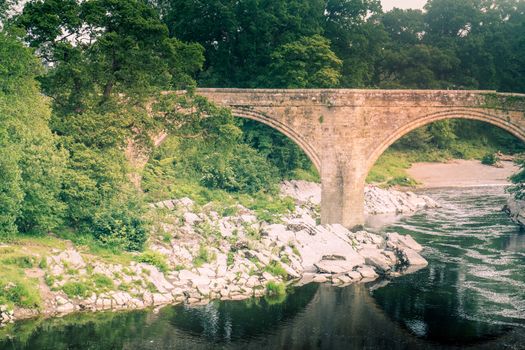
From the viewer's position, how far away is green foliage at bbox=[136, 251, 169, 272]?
22.6 metres

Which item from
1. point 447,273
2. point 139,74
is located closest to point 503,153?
point 447,273

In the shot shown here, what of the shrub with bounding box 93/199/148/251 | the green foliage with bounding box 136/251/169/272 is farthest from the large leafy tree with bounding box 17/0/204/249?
the green foliage with bounding box 136/251/169/272

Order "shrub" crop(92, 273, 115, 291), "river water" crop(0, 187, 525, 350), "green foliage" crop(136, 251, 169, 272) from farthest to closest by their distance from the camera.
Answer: "green foliage" crop(136, 251, 169, 272)
"shrub" crop(92, 273, 115, 291)
"river water" crop(0, 187, 525, 350)

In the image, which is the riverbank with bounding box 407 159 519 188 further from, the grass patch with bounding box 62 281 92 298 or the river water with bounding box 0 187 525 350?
the grass patch with bounding box 62 281 92 298

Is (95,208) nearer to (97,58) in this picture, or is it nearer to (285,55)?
(97,58)

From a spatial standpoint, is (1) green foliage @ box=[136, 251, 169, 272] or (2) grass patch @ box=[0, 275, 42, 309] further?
(1) green foliage @ box=[136, 251, 169, 272]

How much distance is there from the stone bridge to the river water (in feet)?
21.3

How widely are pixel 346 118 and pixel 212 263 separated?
10462 millimetres

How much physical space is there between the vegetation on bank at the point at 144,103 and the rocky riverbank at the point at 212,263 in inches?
54.1

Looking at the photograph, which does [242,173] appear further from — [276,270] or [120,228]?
[120,228]

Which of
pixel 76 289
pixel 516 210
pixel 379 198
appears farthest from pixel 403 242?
pixel 76 289

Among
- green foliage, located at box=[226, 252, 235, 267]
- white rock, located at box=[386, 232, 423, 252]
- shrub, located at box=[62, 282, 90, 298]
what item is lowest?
shrub, located at box=[62, 282, 90, 298]

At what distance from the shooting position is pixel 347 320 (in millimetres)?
20062

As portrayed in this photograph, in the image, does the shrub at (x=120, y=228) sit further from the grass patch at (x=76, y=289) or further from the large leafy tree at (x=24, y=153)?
the grass patch at (x=76, y=289)
